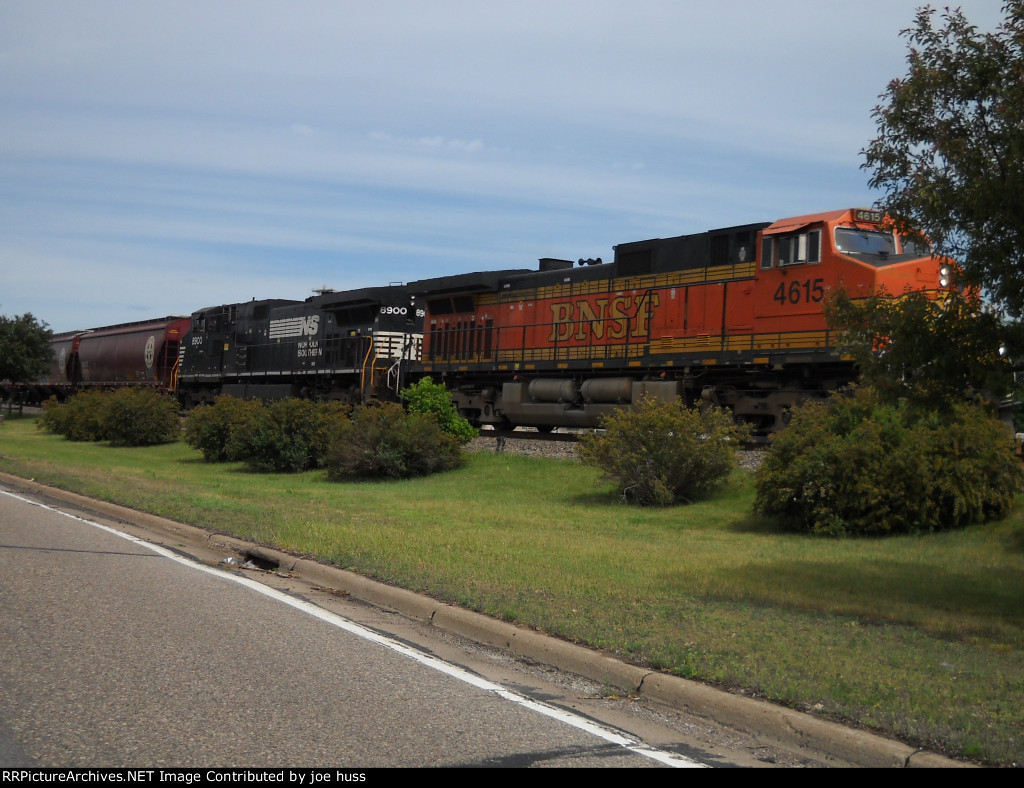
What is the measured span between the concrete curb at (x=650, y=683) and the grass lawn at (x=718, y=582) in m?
0.17

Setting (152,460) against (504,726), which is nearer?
(504,726)

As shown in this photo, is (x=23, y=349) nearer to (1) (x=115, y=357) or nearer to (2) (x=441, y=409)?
(1) (x=115, y=357)

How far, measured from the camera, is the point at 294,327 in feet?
108

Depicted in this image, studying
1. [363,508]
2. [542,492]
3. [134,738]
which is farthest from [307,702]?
[542,492]

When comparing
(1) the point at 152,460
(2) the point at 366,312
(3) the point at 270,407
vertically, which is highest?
(2) the point at 366,312

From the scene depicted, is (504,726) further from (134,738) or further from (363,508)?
(363,508)

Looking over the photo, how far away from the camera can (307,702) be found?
5211 millimetres

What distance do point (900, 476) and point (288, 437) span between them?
14236 mm

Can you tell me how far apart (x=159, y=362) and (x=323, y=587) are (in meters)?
34.4

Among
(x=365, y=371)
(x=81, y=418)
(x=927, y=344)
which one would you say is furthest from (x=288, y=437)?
(x=927, y=344)

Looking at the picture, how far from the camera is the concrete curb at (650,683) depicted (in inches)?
188

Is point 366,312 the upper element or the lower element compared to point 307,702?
upper

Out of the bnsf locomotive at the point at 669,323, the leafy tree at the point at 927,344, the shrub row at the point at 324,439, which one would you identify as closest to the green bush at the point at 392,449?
the shrub row at the point at 324,439
